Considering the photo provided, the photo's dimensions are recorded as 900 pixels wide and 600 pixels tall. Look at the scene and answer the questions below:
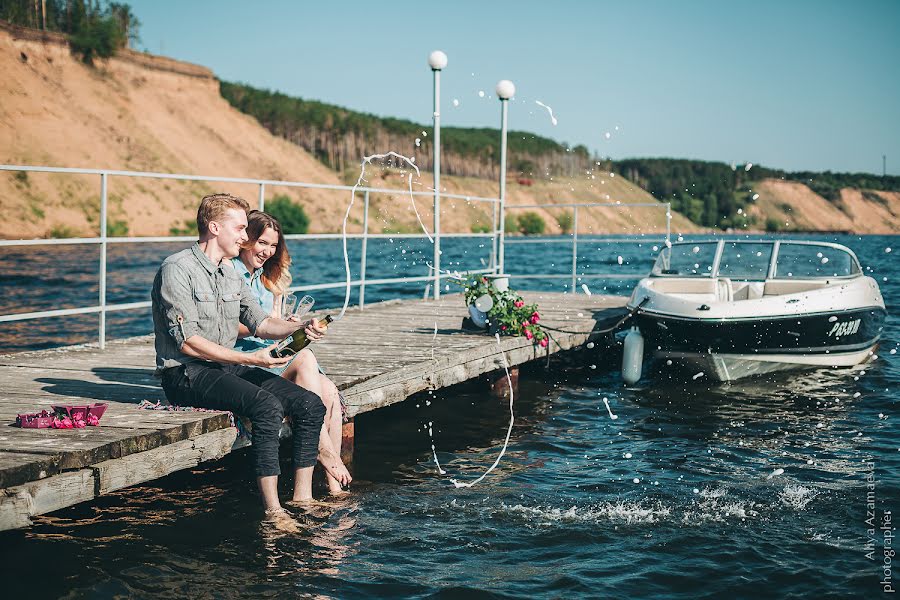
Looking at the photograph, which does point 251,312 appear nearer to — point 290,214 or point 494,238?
point 494,238

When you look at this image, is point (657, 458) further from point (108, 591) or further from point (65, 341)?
point (65, 341)

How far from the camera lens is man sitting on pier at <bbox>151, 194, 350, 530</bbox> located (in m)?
5.06

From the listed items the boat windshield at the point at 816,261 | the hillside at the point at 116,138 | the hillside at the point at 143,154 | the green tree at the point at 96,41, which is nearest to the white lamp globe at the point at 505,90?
the boat windshield at the point at 816,261

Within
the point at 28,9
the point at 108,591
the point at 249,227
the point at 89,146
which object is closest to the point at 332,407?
the point at 249,227

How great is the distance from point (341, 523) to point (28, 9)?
353 ft

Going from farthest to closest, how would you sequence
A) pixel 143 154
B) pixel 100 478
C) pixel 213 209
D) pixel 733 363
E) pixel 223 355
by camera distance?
pixel 143 154
pixel 733 363
pixel 213 209
pixel 223 355
pixel 100 478

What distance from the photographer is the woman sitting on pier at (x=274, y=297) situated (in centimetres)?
573

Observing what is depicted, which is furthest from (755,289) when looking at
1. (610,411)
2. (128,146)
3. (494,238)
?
(128,146)

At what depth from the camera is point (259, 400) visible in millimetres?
5211

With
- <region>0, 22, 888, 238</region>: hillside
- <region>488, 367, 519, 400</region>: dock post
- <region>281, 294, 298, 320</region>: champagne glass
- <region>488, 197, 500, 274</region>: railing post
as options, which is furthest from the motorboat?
<region>0, 22, 888, 238</region>: hillside

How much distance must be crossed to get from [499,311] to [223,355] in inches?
193

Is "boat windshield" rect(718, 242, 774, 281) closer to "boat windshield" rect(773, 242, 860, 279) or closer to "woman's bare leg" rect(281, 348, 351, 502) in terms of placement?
"boat windshield" rect(773, 242, 860, 279)

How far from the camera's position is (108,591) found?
4.59 meters

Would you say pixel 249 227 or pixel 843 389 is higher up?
pixel 249 227
